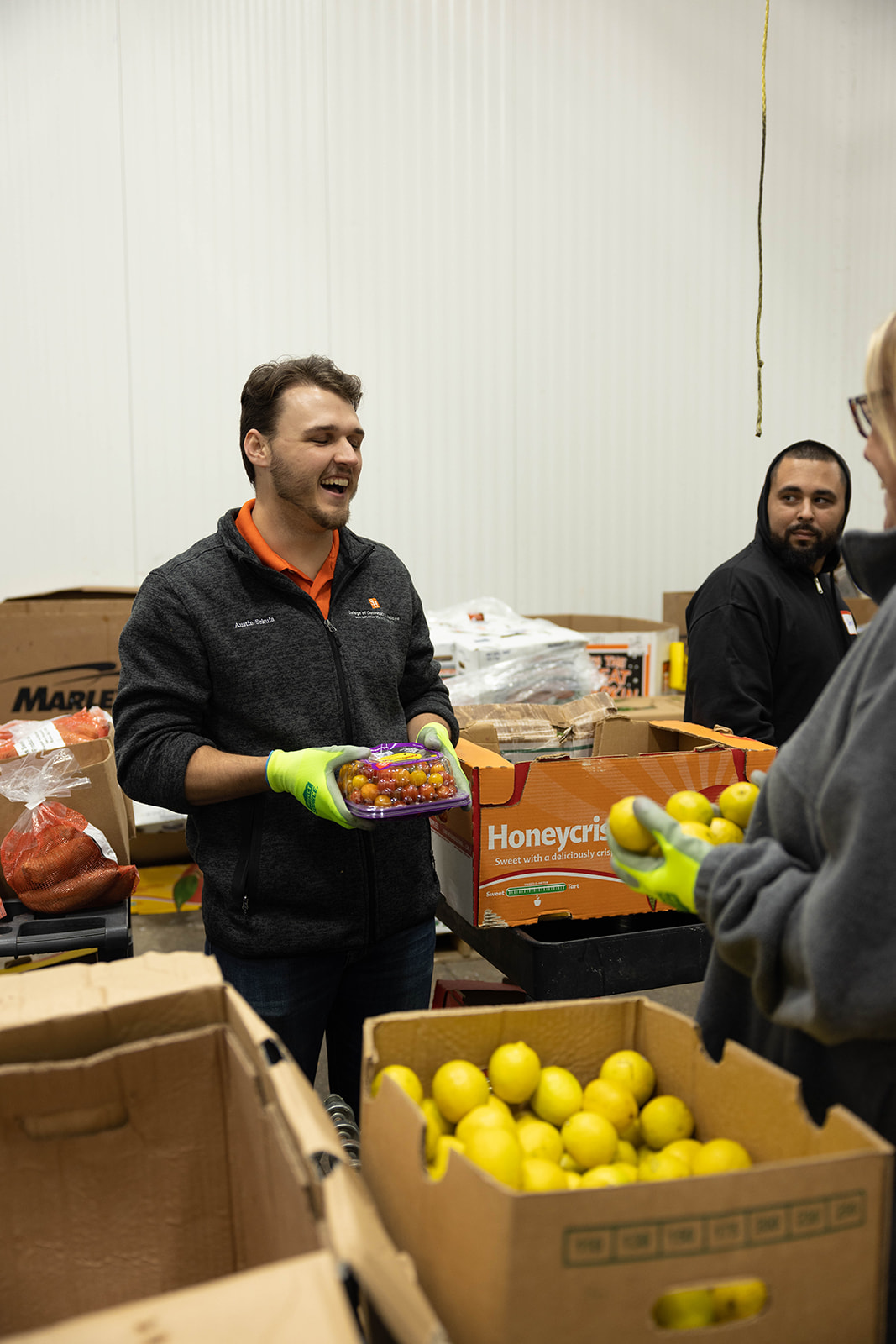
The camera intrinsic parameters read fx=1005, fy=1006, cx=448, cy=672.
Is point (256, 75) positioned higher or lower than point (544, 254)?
higher

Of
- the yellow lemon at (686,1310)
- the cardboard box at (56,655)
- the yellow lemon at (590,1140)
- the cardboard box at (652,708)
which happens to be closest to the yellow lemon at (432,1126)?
the yellow lemon at (590,1140)

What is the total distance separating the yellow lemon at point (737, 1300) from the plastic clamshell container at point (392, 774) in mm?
911

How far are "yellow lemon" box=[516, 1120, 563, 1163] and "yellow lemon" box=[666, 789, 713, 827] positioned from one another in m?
0.44

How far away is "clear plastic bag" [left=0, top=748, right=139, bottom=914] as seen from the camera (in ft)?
6.36

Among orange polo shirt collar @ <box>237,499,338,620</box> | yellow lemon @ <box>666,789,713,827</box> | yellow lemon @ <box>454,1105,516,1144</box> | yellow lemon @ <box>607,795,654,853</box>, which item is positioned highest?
orange polo shirt collar @ <box>237,499,338,620</box>

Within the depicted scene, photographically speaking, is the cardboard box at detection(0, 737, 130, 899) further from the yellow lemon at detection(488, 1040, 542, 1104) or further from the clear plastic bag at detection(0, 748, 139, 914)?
the yellow lemon at detection(488, 1040, 542, 1104)

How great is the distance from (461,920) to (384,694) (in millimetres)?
513

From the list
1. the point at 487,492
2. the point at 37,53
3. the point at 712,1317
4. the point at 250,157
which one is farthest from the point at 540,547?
the point at 712,1317

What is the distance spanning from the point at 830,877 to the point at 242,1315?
54 centimetres

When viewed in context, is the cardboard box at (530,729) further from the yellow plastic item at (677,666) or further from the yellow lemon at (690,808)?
the yellow plastic item at (677,666)

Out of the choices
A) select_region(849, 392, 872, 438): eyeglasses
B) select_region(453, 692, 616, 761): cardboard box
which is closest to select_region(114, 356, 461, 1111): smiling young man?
select_region(453, 692, 616, 761): cardboard box

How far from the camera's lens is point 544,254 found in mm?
4844

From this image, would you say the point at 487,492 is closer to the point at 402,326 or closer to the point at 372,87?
the point at 402,326

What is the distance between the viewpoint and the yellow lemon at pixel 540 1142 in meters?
0.95
